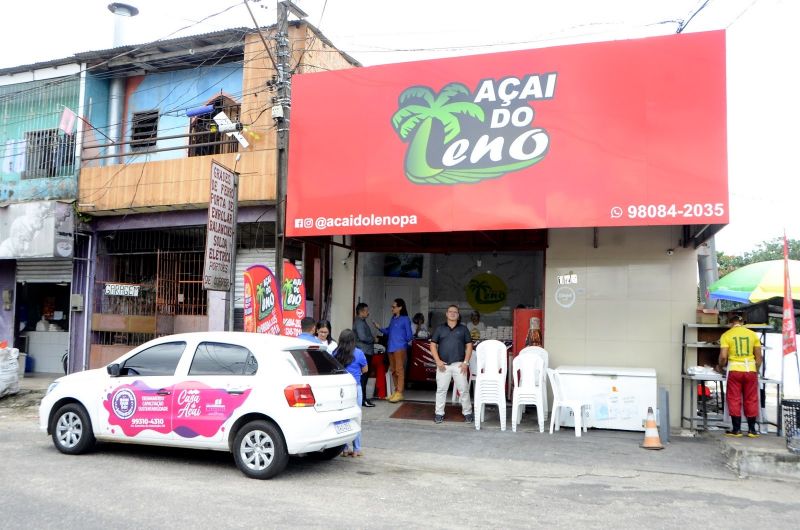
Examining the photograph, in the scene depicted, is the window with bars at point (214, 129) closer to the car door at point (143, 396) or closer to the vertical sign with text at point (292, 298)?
the vertical sign with text at point (292, 298)

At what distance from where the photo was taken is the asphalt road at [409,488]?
545 centimetres

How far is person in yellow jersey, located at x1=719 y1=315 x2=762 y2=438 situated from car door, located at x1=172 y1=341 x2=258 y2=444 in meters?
6.85

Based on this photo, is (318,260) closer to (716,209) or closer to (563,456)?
(563,456)

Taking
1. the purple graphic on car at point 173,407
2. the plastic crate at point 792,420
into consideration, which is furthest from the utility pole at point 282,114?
the plastic crate at point 792,420

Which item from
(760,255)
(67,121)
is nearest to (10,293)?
(67,121)

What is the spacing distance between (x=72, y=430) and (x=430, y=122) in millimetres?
6517

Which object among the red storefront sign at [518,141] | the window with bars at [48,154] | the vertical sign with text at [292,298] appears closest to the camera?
the red storefront sign at [518,141]

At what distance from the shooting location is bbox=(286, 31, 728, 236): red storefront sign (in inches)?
342

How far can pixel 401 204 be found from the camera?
32.9 ft

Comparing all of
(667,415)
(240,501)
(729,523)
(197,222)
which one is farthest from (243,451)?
(197,222)

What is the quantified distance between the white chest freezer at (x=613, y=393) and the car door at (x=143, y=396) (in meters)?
5.59

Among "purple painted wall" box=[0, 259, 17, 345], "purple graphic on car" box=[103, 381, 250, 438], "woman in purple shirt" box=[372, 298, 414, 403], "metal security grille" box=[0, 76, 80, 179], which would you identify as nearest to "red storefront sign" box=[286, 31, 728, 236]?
"woman in purple shirt" box=[372, 298, 414, 403]

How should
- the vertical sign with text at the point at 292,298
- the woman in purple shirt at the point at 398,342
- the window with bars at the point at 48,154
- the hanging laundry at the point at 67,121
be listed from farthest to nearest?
the window with bars at the point at 48,154
the hanging laundry at the point at 67,121
the woman in purple shirt at the point at 398,342
the vertical sign with text at the point at 292,298

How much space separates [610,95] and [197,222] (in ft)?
27.8
